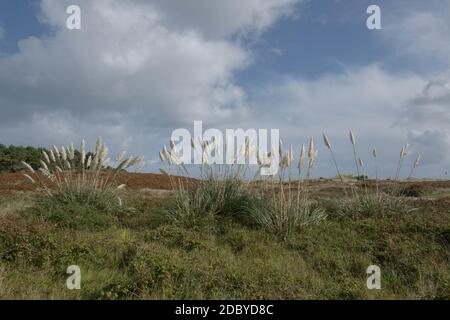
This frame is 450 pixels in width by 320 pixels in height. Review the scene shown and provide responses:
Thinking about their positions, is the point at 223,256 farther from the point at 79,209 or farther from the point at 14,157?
the point at 14,157

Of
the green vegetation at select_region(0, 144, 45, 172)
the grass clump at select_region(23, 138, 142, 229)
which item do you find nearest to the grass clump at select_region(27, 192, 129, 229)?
the grass clump at select_region(23, 138, 142, 229)

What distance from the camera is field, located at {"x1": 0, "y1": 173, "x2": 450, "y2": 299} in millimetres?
5559

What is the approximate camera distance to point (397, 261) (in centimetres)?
719

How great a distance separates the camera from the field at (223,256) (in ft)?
18.2

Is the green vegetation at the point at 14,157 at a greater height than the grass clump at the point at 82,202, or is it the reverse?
the green vegetation at the point at 14,157

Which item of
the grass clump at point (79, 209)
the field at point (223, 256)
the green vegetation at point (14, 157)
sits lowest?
the field at point (223, 256)

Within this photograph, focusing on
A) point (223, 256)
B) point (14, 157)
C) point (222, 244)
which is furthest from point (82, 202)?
point (14, 157)

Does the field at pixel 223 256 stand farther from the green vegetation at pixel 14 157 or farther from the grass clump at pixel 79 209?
the green vegetation at pixel 14 157

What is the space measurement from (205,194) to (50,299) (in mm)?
5369

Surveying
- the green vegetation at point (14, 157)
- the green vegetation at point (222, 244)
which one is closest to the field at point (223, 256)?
the green vegetation at point (222, 244)

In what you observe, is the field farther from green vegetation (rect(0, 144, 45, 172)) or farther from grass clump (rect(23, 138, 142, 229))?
green vegetation (rect(0, 144, 45, 172))

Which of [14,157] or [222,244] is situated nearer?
[222,244]

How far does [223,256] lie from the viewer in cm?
728
